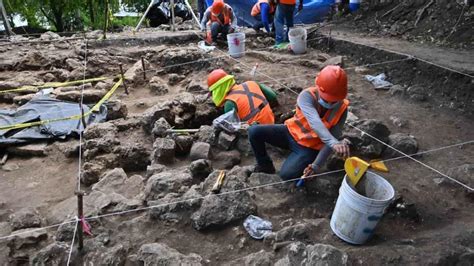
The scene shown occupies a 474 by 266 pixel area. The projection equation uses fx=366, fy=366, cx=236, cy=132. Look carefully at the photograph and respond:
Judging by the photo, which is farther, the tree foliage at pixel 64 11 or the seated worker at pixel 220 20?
the tree foliage at pixel 64 11

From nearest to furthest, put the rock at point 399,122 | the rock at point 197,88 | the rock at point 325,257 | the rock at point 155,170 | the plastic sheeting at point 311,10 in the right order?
the rock at point 325,257, the rock at point 155,170, the rock at point 399,122, the rock at point 197,88, the plastic sheeting at point 311,10

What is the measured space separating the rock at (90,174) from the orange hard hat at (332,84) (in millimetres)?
2567

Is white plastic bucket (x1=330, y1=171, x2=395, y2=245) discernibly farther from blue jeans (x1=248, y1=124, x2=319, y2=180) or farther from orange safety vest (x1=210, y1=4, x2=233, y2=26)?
orange safety vest (x1=210, y1=4, x2=233, y2=26)

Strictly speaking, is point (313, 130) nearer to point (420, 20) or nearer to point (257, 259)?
point (257, 259)

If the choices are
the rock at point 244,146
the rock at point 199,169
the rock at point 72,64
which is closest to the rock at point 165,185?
the rock at point 199,169

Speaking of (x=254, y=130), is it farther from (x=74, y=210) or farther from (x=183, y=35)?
(x=183, y=35)

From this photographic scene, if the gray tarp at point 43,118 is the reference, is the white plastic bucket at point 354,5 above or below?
above

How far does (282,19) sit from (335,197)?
5998mm

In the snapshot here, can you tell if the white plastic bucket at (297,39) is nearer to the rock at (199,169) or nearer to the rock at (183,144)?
the rock at (183,144)

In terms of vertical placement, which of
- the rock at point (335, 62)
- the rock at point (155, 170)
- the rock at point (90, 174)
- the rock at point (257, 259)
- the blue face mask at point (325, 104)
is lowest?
the rock at point (90, 174)

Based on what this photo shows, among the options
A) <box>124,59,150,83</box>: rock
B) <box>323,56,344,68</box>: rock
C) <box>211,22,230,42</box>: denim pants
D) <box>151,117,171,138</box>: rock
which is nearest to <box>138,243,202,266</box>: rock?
<box>151,117,171,138</box>: rock

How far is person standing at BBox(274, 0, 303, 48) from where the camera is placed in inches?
316

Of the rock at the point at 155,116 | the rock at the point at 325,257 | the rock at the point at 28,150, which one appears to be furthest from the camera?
the rock at the point at 28,150

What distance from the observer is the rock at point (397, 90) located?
17.3ft
